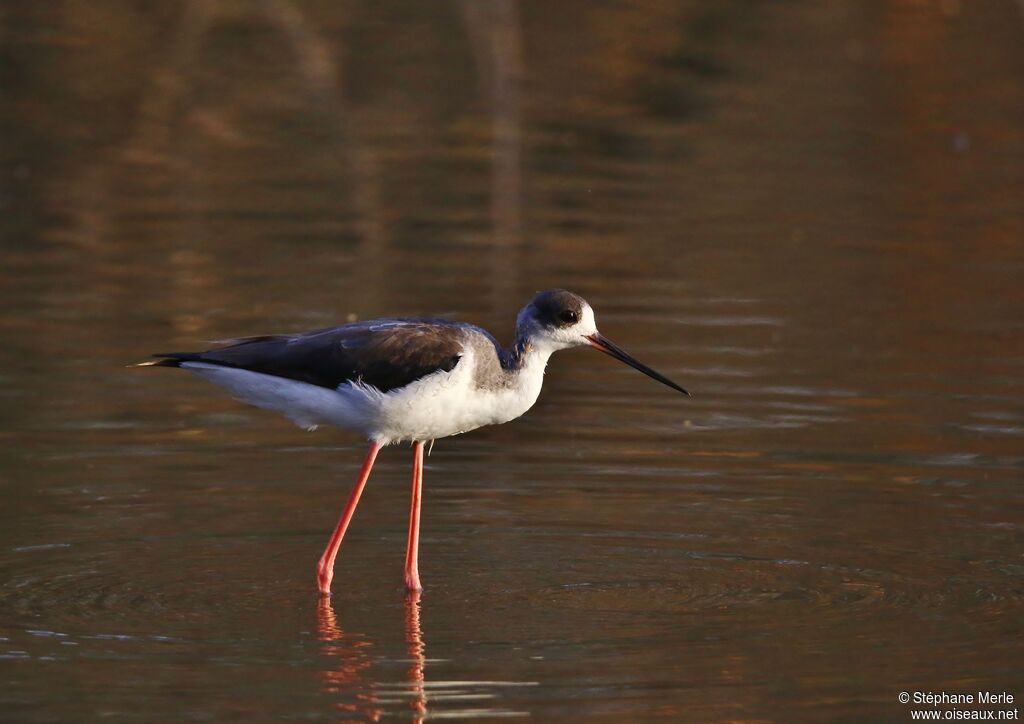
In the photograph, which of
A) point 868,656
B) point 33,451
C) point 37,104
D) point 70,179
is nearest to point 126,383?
point 33,451

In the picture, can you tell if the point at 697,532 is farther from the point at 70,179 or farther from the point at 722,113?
the point at 722,113

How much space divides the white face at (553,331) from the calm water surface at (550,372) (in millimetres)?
1085

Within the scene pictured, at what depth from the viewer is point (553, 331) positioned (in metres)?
9.35

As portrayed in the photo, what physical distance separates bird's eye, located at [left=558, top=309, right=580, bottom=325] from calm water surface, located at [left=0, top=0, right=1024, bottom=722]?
1182 mm

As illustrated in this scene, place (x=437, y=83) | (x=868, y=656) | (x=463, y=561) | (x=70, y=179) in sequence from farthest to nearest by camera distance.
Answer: (x=437, y=83), (x=70, y=179), (x=463, y=561), (x=868, y=656)

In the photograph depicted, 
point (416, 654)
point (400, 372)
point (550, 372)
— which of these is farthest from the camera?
point (550, 372)

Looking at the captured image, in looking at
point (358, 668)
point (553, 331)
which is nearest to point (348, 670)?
point (358, 668)

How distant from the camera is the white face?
9.35 m

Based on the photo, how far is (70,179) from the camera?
20.7 meters

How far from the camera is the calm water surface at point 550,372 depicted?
809cm

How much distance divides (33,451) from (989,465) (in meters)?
5.43

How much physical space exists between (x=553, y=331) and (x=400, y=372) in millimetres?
784

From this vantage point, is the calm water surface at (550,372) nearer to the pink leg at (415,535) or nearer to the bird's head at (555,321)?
the pink leg at (415,535)

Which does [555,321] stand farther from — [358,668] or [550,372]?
[550,372]
